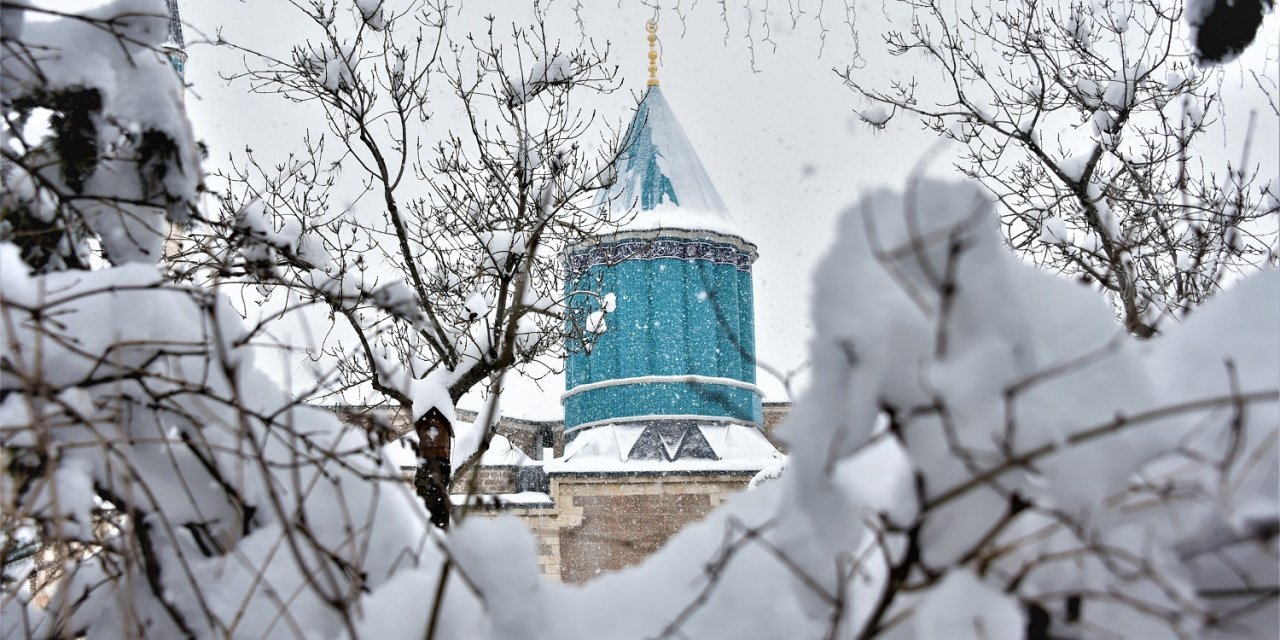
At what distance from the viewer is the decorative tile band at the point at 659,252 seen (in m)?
16.3

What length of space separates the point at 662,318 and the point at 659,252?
1057 millimetres

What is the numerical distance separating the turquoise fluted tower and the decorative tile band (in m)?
0.02

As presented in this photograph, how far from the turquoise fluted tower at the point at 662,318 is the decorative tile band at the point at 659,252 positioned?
0.05ft

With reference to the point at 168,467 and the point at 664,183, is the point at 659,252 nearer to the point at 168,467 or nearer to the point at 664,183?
the point at 664,183

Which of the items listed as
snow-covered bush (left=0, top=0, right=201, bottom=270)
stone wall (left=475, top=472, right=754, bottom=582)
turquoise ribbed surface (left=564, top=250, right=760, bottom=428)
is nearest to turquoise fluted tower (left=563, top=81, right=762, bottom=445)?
turquoise ribbed surface (left=564, top=250, right=760, bottom=428)

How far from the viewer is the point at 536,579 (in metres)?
1.50

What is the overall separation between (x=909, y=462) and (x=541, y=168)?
6939mm

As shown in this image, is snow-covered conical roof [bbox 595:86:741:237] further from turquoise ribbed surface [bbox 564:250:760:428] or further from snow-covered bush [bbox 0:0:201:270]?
snow-covered bush [bbox 0:0:201:270]

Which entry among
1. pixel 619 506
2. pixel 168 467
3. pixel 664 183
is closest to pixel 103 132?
pixel 168 467

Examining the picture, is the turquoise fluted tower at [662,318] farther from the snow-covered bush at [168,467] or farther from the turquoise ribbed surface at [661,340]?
the snow-covered bush at [168,467]

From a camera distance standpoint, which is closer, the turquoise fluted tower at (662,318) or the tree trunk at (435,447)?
the tree trunk at (435,447)

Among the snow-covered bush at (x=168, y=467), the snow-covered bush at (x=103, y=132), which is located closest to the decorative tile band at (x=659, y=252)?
the snow-covered bush at (x=103, y=132)

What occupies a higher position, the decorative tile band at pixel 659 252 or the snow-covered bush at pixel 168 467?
the decorative tile band at pixel 659 252

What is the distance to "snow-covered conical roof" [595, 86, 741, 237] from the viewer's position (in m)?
16.8
